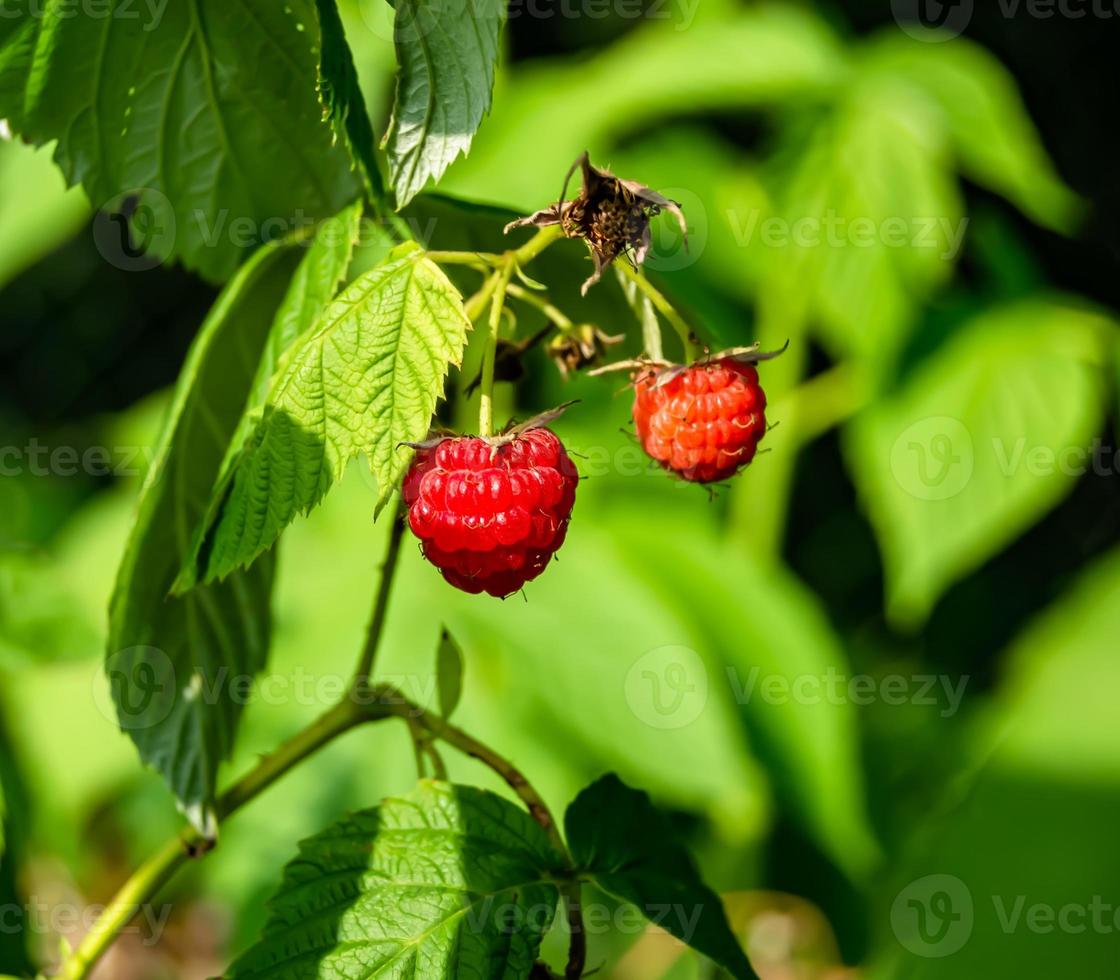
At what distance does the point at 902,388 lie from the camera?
5.50ft

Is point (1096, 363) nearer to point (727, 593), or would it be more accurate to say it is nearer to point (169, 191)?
point (727, 593)

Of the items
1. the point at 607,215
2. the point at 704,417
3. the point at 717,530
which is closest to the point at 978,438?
the point at 717,530

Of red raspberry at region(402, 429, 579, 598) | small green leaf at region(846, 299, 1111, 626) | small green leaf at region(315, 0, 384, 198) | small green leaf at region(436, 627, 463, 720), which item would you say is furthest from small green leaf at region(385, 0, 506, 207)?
small green leaf at region(846, 299, 1111, 626)

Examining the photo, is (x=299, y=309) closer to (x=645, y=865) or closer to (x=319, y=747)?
(x=319, y=747)

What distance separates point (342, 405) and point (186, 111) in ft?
0.81

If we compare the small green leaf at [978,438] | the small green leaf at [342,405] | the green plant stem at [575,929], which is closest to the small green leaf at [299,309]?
the small green leaf at [342,405]

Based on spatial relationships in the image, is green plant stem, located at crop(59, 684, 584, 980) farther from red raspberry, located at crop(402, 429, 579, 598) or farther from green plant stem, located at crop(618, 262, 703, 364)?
green plant stem, located at crop(618, 262, 703, 364)

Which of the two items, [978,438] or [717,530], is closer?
[978,438]

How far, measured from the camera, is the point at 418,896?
0.67 meters

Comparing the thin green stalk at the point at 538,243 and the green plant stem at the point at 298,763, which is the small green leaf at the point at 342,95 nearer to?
the thin green stalk at the point at 538,243

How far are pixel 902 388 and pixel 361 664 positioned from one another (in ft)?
3.71

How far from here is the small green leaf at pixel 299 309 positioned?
63 cm

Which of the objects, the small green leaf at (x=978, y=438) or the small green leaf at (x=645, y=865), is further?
the small green leaf at (x=978, y=438)

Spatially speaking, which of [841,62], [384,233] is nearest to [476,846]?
[384,233]
